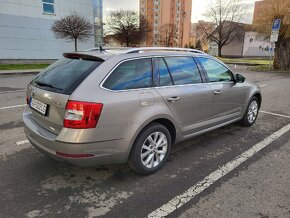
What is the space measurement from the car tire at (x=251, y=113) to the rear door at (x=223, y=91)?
0.39 m

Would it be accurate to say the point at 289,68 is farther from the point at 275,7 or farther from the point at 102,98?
the point at 102,98

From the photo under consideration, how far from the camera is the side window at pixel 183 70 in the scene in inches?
137

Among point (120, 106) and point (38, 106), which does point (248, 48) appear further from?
point (38, 106)

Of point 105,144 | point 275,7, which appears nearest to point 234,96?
point 105,144

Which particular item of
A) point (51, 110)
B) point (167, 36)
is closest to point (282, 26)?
point (51, 110)

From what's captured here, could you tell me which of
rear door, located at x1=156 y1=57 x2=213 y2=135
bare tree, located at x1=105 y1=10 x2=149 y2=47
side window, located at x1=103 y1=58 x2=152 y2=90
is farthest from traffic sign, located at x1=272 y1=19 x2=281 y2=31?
bare tree, located at x1=105 y1=10 x2=149 y2=47

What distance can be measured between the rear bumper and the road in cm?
40

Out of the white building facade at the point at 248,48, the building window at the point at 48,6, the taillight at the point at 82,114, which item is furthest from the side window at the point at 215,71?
the white building facade at the point at 248,48

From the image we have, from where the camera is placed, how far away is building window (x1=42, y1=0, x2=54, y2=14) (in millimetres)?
21781

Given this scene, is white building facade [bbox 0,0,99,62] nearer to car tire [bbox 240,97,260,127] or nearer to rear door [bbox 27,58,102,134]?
rear door [bbox 27,58,102,134]

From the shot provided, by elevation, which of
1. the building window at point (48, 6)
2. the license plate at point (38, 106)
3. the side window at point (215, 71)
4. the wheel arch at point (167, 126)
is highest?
the building window at point (48, 6)

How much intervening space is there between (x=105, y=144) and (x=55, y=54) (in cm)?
2276

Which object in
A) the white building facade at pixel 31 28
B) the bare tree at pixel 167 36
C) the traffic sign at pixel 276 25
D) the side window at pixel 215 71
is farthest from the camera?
the bare tree at pixel 167 36

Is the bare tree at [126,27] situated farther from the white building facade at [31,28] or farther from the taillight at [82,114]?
the taillight at [82,114]
